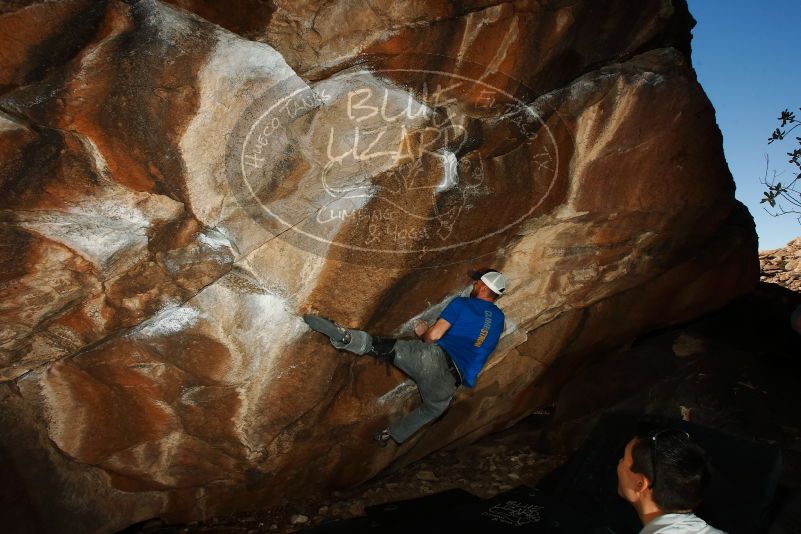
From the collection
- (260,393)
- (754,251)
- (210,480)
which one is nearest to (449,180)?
(260,393)

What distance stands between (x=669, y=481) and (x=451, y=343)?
203 cm

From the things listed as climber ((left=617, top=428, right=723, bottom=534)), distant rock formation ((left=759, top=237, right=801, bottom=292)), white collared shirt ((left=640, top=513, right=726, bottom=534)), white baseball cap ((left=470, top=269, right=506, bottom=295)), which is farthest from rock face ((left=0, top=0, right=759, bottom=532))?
distant rock formation ((left=759, top=237, right=801, bottom=292))

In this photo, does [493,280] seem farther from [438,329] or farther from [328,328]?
[328,328]

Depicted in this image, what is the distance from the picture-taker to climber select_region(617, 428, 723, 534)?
207 centimetres

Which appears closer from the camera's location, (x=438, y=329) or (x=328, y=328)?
(x=328, y=328)

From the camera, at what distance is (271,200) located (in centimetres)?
340

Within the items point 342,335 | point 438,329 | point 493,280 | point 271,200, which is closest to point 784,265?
point 493,280

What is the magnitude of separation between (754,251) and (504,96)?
4398 millimetres

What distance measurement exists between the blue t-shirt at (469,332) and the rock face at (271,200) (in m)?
0.32

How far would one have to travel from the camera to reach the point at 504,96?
3750 millimetres

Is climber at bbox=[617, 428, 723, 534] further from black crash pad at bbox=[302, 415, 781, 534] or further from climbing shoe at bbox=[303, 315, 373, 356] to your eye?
climbing shoe at bbox=[303, 315, 373, 356]

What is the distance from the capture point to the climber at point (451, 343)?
3.94 metres

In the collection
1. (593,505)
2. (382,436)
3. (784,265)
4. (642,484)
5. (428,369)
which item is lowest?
(593,505)

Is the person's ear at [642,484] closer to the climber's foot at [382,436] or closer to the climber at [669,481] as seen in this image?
the climber at [669,481]
